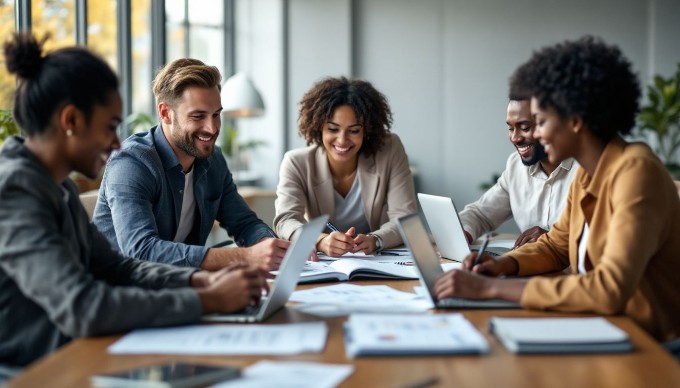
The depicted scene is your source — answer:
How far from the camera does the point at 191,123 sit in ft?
8.51

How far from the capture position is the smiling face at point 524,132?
9.49 ft

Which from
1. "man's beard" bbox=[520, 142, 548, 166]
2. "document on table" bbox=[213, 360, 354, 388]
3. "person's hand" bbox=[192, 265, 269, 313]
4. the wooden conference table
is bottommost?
the wooden conference table

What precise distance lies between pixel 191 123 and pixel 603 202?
138 cm

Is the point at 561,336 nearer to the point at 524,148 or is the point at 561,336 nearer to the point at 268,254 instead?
the point at 268,254

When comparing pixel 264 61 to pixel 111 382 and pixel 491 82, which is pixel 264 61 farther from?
pixel 111 382

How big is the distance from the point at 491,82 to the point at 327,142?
478 centimetres

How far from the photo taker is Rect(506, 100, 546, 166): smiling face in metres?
2.89

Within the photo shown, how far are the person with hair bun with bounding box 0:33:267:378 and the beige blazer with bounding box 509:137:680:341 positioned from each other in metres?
0.65

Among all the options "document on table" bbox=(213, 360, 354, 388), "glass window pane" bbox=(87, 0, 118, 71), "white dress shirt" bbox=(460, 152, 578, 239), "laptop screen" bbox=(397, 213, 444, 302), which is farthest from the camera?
"glass window pane" bbox=(87, 0, 118, 71)

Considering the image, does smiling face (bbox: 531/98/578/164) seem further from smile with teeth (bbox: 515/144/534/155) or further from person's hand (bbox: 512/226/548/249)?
smile with teeth (bbox: 515/144/534/155)

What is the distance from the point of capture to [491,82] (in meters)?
7.71

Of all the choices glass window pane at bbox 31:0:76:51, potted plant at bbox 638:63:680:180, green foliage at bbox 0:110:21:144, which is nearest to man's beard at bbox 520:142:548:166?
green foliage at bbox 0:110:21:144

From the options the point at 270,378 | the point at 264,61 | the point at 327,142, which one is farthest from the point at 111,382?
the point at 264,61

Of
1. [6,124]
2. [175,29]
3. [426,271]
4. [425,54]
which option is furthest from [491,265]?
[425,54]
